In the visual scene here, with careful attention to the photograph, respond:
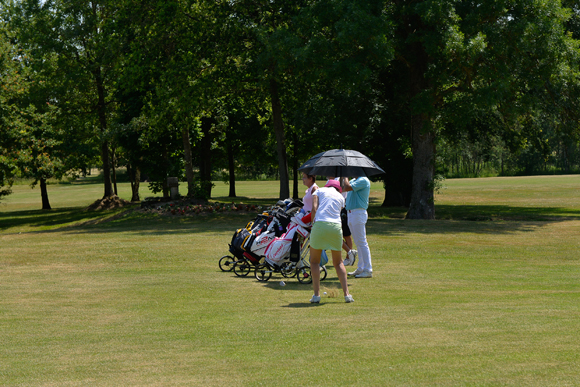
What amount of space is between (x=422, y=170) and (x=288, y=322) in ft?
64.0

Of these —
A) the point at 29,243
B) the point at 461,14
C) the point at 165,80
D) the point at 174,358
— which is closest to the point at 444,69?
the point at 461,14

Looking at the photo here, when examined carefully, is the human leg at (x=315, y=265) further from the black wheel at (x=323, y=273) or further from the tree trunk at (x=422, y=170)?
the tree trunk at (x=422, y=170)

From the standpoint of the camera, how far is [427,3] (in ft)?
74.2

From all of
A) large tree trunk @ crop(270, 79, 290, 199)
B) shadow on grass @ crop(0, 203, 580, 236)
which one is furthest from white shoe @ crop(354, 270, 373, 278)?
large tree trunk @ crop(270, 79, 290, 199)

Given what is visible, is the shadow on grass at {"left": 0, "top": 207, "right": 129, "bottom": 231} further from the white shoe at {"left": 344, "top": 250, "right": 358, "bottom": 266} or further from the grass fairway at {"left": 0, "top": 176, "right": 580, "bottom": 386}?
the white shoe at {"left": 344, "top": 250, "right": 358, "bottom": 266}

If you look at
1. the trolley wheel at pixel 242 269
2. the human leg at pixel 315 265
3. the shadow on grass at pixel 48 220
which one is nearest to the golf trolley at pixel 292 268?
the trolley wheel at pixel 242 269

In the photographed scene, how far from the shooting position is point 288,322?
8.06 metres

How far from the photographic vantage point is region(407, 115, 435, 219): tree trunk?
86.6 ft

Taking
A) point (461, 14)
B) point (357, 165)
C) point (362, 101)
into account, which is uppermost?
point (461, 14)

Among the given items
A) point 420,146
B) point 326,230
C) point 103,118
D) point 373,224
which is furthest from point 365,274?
point 103,118

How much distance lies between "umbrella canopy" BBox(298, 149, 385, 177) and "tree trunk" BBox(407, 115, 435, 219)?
15371 millimetres

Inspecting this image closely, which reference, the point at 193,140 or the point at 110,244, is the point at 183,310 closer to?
the point at 110,244

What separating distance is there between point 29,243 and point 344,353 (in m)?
15.9

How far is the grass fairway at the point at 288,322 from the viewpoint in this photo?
19.3ft
